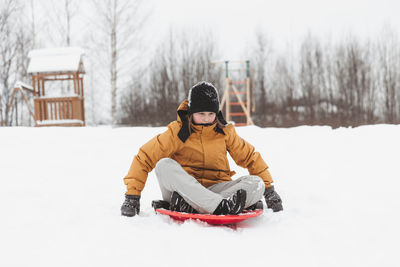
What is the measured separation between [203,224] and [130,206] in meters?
0.54

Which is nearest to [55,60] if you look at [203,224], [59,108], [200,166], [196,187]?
[59,108]

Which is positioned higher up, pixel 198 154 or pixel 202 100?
pixel 202 100

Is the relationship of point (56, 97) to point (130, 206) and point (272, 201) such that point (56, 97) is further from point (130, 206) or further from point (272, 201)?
point (272, 201)

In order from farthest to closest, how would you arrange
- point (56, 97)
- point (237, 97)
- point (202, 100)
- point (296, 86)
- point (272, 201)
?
point (296, 86), point (237, 97), point (56, 97), point (272, 201), point (202, 100)

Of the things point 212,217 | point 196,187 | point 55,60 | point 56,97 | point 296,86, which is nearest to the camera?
point 212,217

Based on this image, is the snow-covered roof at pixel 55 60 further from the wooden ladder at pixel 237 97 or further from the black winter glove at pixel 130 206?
the black winter glove at pixel 130 206

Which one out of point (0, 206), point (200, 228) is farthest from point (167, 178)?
point (0, 206)

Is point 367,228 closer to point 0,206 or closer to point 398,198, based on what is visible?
point 398,198

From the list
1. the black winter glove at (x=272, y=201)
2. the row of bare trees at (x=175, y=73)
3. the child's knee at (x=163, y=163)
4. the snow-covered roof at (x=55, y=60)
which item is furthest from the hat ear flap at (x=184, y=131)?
the row of bare trees at (x=175, y=73)

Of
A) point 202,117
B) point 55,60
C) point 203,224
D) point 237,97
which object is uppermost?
point 55,60

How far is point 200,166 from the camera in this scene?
8.39ft

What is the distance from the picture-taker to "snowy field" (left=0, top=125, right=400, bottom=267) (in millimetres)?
1675

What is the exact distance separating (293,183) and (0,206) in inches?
114

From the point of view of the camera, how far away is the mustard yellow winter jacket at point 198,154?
7.94 ft
